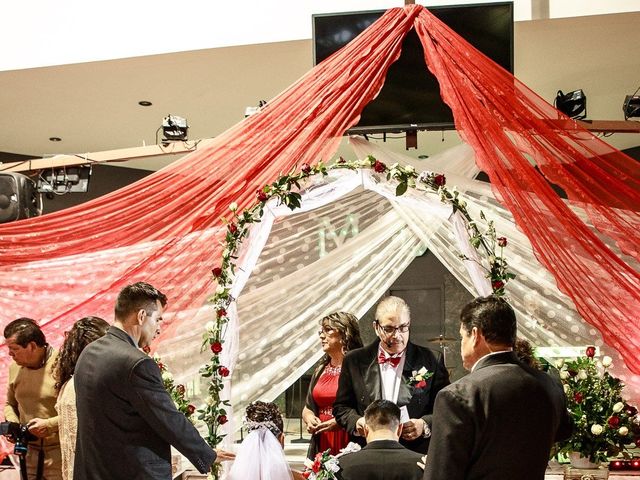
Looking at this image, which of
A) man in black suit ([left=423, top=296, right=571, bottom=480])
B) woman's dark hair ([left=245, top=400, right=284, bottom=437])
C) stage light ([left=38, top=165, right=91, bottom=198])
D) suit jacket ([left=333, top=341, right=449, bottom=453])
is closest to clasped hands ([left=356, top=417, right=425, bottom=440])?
suit jacket ([left=333, top=341, right=449, bottom=453])

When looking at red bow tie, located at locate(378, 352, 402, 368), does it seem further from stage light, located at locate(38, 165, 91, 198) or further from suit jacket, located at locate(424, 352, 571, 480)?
stage light, located at locate(38, 165, 91, 198)

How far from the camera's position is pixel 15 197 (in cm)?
501

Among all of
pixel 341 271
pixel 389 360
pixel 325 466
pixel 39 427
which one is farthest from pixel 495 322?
pixel 39 427

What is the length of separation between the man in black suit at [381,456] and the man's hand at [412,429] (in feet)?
1.42

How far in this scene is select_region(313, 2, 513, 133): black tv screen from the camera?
4286 mm

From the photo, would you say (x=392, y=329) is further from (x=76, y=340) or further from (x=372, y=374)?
(x=76, y=340)

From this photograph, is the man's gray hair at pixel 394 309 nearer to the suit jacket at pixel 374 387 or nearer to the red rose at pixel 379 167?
the suit jacket at pixel 374 387

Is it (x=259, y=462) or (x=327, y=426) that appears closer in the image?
(x=259, y=462)

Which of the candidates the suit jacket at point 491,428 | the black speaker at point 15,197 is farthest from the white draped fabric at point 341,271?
the black speaker at point 15,197

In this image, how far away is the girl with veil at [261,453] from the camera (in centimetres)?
330

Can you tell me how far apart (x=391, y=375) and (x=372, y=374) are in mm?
92

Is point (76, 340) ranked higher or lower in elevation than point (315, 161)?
lower

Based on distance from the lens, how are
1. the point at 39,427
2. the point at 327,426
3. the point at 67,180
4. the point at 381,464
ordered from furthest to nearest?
the point at 67,180
the point at 327,426
the point at 39,427
the point at 381,464

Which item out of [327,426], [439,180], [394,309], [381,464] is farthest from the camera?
[327,426]
